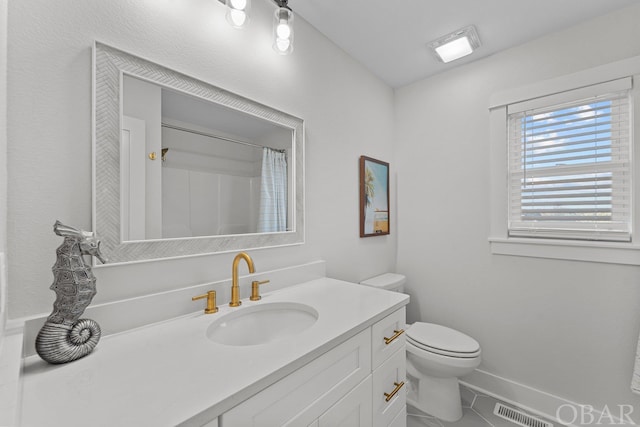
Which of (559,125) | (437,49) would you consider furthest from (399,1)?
(559,125)

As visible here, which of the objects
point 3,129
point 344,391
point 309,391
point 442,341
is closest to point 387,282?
point 442,341

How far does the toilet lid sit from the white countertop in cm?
89

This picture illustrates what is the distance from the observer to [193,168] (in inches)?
42.4

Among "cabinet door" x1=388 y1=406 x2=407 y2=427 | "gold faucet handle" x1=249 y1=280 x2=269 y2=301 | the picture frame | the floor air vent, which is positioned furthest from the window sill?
"gold faucet handle" x1=249 y1=280 x2=269 y2=301

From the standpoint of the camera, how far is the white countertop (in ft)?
1.65

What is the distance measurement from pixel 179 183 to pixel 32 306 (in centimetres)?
54

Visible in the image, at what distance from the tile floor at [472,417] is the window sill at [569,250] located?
38.3 inches

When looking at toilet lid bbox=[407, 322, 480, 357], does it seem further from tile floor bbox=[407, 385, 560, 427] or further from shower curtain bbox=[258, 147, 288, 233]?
shower curtain bbox=[258, 147, 288, 233]

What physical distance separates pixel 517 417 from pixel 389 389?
1.13 m

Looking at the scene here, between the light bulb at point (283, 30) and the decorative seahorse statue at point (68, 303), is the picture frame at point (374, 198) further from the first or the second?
the decorative seahorse statue at point (68, 303)

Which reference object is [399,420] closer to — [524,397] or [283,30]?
[524,397]

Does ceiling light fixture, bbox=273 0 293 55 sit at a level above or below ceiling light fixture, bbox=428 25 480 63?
below

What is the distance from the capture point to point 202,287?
3.49 feet

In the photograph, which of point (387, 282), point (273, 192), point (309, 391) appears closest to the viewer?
point (309, 391)
